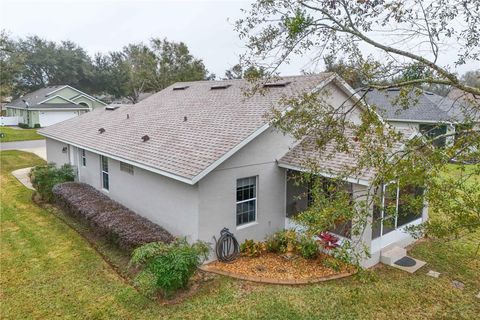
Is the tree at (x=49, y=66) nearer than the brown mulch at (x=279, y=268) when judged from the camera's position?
No

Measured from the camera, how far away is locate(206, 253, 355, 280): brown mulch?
30.7ft

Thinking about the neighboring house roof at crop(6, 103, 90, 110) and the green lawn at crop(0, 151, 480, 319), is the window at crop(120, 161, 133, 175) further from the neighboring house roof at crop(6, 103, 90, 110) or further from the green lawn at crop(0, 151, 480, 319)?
the neighboring house roof at crop(6, 103, 90, 110)

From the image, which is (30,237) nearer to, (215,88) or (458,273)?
(215,88)

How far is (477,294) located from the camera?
8.61 m

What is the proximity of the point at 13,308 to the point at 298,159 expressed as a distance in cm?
826

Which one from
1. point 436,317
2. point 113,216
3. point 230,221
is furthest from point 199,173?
point 436,317

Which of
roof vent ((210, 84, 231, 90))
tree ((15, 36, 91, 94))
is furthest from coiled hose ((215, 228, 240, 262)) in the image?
tree ((15, 36, 91, 94))

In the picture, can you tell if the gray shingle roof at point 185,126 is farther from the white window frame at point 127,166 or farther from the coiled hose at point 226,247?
the coiled hose at point 226,247

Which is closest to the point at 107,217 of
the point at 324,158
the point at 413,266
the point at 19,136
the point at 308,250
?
the point at 308,250

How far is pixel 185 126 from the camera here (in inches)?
521

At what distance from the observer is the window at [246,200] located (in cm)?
1074

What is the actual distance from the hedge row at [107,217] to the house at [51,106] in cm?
3559

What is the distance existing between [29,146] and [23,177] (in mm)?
13787

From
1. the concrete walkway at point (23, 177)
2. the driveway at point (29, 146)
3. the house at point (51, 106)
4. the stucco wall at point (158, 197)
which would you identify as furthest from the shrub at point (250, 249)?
the house at point (51, 106)
